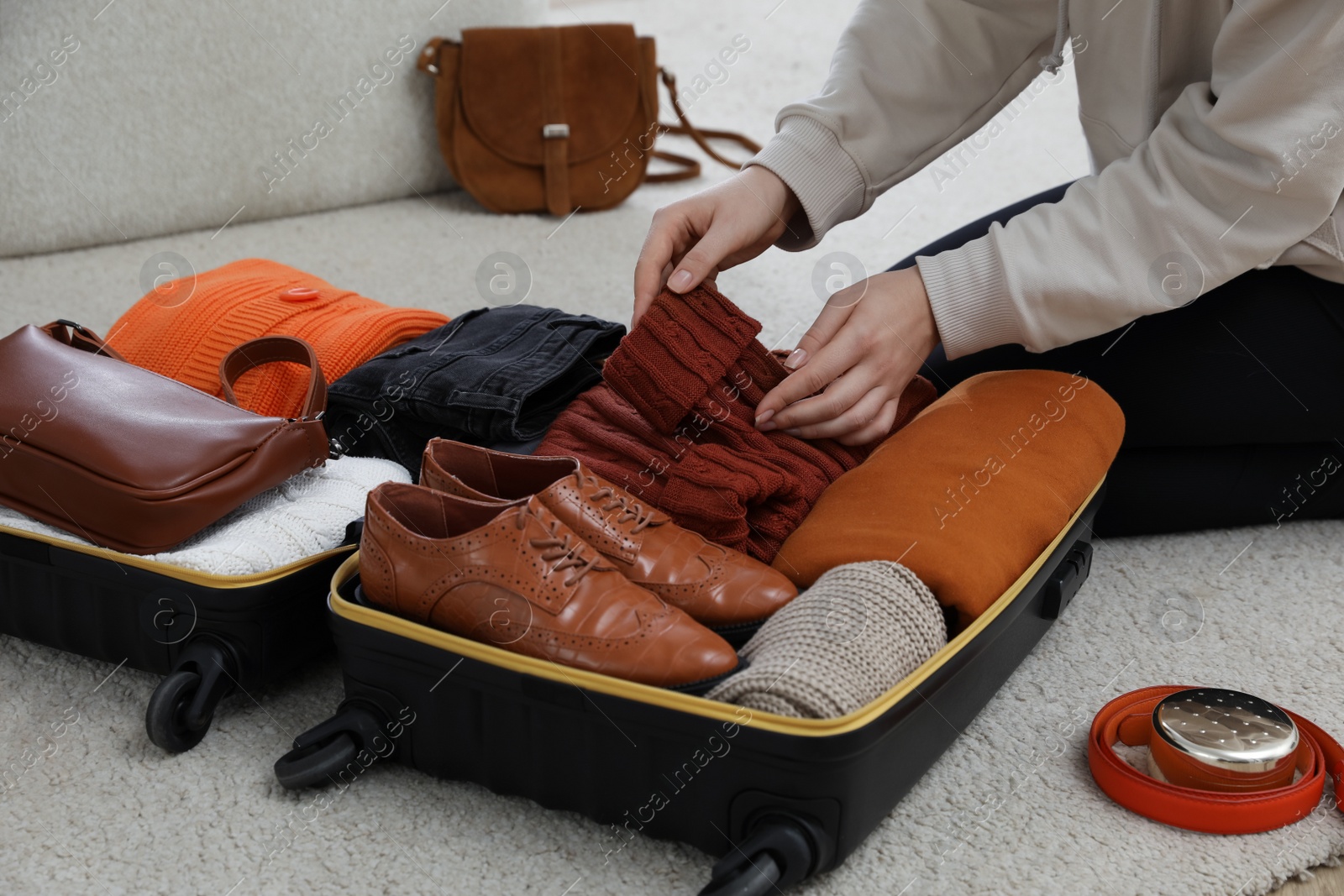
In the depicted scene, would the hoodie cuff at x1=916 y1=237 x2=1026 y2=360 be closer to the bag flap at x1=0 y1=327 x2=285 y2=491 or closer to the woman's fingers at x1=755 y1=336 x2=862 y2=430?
the woman's fingers at x1=755 y1=336 x2=862 y2=430

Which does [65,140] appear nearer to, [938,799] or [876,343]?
[876,343]

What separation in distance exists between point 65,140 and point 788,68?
170 cm

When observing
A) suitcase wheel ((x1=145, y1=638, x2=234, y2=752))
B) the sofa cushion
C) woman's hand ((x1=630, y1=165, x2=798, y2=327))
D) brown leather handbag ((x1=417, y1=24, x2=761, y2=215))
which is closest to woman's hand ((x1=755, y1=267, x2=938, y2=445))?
woman's hand ((x1=630, y1=165, x2=798, y2=327))

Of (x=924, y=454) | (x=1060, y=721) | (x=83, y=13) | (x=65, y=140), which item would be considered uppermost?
(x=83, y=13)

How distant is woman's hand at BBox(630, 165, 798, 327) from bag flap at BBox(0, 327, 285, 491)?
321mm

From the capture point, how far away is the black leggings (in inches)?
39.8

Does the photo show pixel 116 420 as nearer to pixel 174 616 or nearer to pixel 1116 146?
pixel 174 616

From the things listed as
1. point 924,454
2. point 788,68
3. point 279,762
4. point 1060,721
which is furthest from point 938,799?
point 788,68

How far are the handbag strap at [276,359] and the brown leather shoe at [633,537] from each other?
8.3 inches

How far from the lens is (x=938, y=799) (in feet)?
2.52

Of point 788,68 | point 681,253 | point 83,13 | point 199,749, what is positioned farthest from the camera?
point 788,68

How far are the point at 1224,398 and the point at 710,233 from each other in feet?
1.59

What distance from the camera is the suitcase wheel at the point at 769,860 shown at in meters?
0.64

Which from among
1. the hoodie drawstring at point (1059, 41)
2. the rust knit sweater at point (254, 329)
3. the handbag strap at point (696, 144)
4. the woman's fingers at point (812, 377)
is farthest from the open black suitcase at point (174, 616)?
the handbag strap at point (696, 144)
